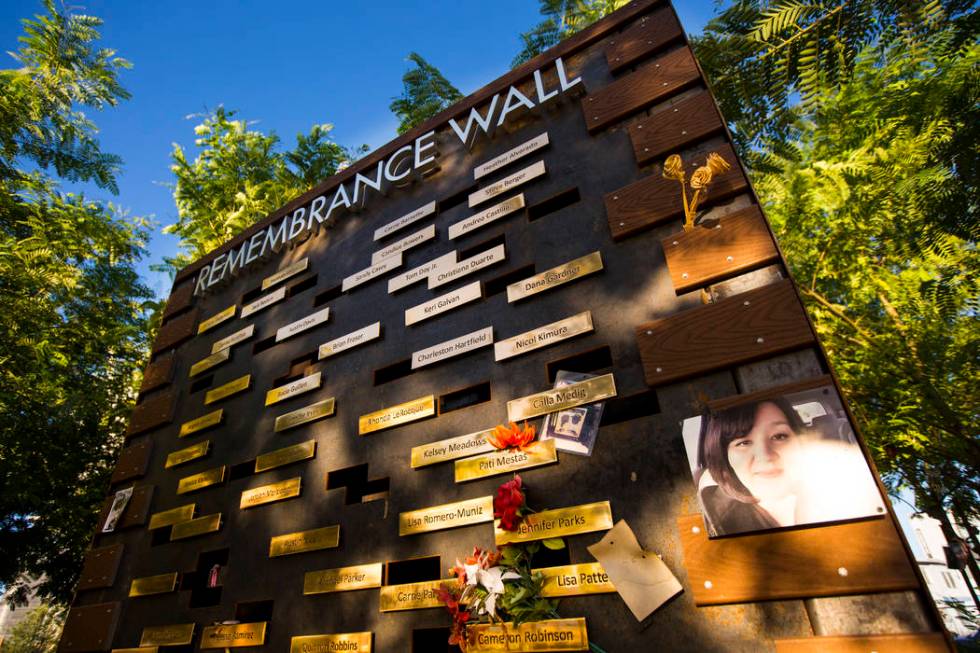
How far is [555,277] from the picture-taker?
165 inches

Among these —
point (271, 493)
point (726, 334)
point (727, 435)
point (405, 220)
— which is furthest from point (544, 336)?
point (271, 493)

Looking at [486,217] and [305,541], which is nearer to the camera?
[305,541]

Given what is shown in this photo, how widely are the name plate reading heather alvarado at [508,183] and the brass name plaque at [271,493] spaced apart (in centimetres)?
340

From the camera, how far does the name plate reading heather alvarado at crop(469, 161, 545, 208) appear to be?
4945 millimetres

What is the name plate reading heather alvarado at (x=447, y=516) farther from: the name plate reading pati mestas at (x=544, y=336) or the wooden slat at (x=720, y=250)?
the wooden slat at (x=720, y=250)

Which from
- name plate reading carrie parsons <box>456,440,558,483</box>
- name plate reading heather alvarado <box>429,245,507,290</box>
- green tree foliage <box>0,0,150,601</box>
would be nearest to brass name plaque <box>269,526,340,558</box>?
name plate reading carrie parsons <box>456,440,558,483</box>

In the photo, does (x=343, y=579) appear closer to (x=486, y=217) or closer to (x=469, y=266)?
(x=469, y=266)

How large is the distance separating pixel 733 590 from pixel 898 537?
0.78 metres

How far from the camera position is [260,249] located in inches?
Answer: 299

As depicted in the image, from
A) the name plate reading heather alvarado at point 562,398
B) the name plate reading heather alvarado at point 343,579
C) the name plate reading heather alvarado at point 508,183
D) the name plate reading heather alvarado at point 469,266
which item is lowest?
the name plate reading heather alvarado at point 343,579

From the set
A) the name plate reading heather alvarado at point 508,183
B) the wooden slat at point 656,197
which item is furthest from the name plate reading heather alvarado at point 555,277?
the name plate reading heather alvarado at point 508,183

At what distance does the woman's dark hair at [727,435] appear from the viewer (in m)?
2.72

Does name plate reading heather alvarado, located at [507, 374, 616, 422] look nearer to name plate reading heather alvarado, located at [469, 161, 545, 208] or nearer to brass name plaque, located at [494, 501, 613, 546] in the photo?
brass name plaque, located at [494, 501, 613, 546]

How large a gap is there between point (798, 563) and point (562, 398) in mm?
1684
